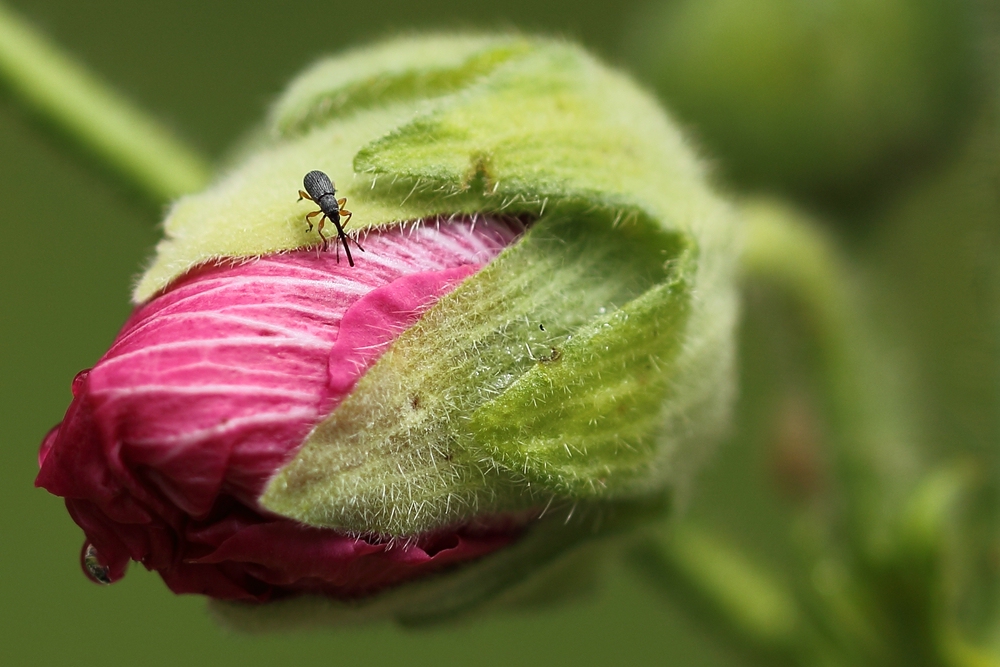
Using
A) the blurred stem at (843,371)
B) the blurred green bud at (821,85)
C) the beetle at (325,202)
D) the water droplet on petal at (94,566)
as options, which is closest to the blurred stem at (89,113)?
the beetle at (325,202)

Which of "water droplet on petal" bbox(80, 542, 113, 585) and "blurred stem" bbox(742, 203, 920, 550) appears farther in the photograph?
"blurred stem" bbox(742, 203, 920, 550)

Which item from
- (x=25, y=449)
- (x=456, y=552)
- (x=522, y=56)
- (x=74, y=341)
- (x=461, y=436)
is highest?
(x=522, y=56)

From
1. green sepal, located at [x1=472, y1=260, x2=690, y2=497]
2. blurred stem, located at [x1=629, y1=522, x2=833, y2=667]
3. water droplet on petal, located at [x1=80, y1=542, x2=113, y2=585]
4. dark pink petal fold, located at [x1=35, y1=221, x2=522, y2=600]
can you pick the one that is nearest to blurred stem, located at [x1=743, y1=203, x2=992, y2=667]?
blurred stem, located at [x1=629, y1=522, x2=833, y2=667]

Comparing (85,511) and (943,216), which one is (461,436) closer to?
(85,511)

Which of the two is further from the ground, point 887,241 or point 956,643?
point 887,241

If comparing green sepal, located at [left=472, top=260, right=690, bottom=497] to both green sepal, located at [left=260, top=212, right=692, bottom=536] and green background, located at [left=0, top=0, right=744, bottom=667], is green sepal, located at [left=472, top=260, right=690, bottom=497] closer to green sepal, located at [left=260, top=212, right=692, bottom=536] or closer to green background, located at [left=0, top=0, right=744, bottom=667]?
green sepal, located at [left=260, top=212, right=692, bottom=536]

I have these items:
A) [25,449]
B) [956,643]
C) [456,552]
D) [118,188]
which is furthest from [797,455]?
[25,449]

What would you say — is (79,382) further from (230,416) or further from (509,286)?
(509,286)

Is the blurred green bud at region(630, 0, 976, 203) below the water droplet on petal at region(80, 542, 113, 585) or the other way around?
the other way around
